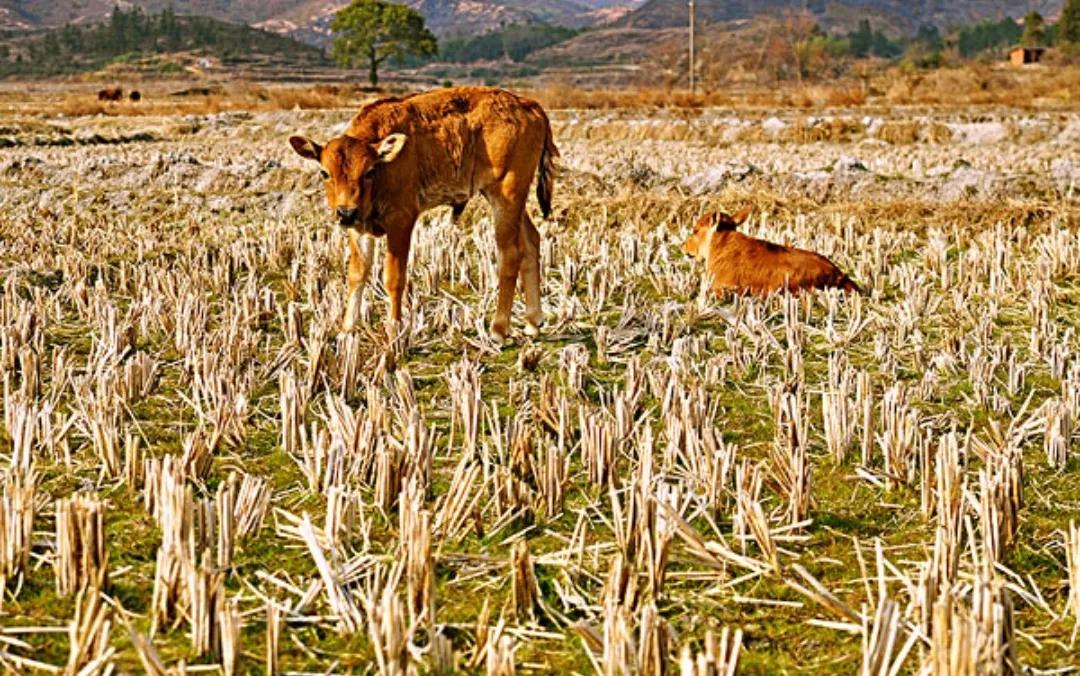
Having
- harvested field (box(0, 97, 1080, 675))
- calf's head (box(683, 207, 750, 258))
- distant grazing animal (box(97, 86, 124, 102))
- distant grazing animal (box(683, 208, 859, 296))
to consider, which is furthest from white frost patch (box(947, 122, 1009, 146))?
distant grazing animal (box(97, 86, 124, 102))

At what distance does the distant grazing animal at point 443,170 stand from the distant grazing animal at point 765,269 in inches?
65.7

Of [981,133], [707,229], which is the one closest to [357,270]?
[707,229]

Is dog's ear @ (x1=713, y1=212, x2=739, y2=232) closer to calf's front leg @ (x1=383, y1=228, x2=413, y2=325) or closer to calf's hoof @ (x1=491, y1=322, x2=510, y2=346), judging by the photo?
calf's hoof @ (x1=491, y1=322, x2=510, y2=346)

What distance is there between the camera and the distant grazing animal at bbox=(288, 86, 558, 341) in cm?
670

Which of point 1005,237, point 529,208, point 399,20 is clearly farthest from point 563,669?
point 399,20

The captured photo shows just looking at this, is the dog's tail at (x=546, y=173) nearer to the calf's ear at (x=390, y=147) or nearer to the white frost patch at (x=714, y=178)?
the calf's ear at (x=390, y=147)

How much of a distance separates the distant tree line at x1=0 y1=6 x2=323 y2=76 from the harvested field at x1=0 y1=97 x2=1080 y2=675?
14075 centimetres

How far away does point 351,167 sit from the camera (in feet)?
21.1

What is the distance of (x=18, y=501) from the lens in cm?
383

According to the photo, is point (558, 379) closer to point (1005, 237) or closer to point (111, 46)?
point (1005, 237)

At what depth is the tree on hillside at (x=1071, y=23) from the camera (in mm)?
108000

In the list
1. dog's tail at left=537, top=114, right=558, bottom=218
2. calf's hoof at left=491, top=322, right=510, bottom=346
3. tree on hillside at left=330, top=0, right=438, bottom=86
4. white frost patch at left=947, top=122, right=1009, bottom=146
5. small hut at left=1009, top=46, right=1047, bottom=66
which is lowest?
small hut at left=1009, top=46, right=1047, bottom=66

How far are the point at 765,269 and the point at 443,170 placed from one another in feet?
8.35

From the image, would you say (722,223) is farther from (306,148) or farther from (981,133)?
(981,133)
